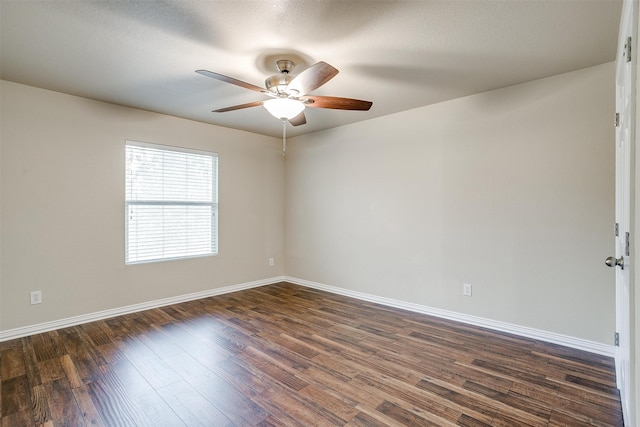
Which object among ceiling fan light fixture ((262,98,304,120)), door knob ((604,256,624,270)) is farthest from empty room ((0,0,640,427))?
door knob ((604,256,624,270))

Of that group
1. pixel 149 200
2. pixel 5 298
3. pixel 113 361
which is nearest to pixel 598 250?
pixel 113 361

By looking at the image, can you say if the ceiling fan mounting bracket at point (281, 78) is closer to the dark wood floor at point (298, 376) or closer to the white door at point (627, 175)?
the white door at point (627, 175)

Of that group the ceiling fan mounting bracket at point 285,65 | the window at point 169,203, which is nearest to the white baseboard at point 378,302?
the window at point 169,203

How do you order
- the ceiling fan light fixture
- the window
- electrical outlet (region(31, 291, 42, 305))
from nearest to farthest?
the ceiling fan light fixture
electrical outlet (region(31, 291, 42, 305))
the window

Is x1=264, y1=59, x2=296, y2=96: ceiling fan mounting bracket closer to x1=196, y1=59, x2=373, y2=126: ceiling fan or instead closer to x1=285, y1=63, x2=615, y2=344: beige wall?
x1=196, y1=59, x2=373, y2=126: ceiling fan

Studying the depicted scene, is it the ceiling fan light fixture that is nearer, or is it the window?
the ceiling fan light fixture

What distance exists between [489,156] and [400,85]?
115cm

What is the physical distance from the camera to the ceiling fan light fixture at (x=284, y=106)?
7.61ft

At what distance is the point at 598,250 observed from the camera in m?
2.57

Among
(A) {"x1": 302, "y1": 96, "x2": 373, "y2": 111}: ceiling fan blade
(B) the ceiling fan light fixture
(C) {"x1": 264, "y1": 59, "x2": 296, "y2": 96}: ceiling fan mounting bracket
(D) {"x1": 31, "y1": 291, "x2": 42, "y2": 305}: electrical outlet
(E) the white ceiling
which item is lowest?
(D) {"x1": 31, "y1": 291, "x2": 42, "y2": 305}: electrical outlet

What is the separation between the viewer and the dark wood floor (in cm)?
183

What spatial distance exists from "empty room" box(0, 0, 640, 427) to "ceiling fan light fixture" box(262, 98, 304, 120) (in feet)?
0.05

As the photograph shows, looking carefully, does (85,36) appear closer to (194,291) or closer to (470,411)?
(194,291)

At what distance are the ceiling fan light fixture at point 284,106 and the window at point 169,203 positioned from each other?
7.28 feet
